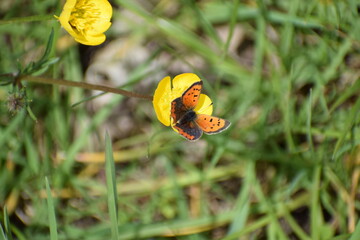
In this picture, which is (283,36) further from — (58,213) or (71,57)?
(58,213)

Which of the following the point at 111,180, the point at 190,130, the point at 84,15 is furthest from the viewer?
the point at 84,15

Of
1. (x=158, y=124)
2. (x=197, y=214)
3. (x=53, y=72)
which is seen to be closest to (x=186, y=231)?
(x=197, y=214)

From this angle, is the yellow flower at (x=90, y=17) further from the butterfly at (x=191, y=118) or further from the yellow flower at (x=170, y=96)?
the butterfly at (x=191, y=118)

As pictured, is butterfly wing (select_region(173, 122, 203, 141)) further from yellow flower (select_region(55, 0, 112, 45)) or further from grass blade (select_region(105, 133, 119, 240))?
yellow flower (select_region(55, 0, 112, 45))

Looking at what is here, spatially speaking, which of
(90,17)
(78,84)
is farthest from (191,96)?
(90,17)

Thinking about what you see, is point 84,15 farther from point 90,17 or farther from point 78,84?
point 78,84

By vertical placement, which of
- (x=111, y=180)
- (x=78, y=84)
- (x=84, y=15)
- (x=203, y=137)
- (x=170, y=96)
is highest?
(x=84, y=15)
